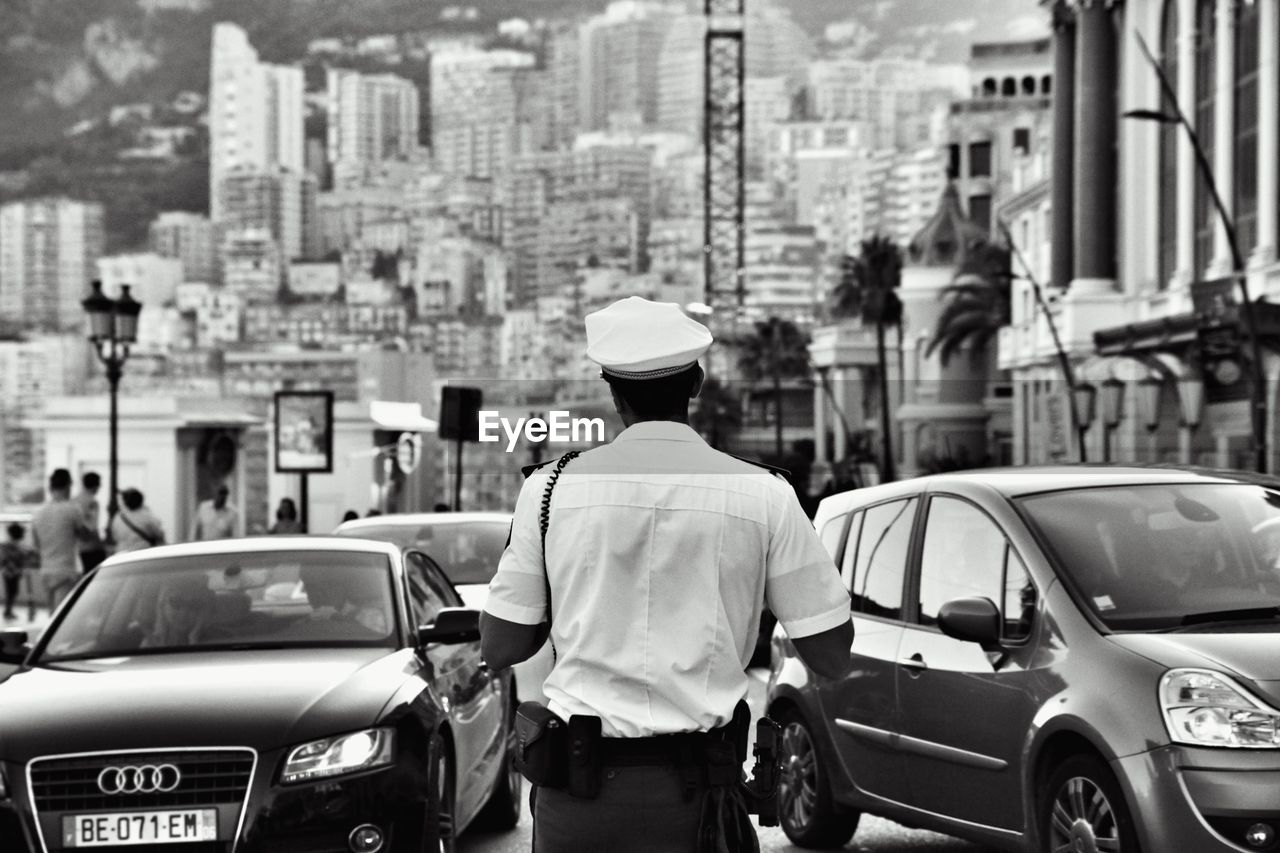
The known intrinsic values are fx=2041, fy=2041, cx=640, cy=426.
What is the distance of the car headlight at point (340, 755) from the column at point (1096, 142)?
56785 millimetres

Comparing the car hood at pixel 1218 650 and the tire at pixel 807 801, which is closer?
the car hood at pixel 1218 650

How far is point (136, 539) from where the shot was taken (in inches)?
794

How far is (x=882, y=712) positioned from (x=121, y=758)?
9.83 ft

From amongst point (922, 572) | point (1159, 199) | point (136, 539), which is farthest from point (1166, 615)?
point (1159, 199)

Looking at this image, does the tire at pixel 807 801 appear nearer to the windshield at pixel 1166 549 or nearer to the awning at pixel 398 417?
the windshield at pixel 1166 549

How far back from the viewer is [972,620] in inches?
273

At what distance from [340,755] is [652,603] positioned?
10.1ft

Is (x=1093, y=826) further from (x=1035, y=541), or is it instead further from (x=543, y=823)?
(x=543, y=823)

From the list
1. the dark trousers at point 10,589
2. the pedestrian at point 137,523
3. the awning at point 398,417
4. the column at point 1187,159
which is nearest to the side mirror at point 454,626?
the pedestrian at point 137,523

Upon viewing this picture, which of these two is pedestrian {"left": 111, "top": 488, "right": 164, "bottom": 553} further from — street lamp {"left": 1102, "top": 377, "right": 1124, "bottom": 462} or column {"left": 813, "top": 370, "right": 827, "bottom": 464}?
column {"left": 813, "top": 370, "right": 827, "bottom": 464}

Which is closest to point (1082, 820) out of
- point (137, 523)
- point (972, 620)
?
point (972, 620)

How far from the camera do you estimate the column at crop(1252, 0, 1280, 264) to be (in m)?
44.9

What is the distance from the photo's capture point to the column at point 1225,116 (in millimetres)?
48312

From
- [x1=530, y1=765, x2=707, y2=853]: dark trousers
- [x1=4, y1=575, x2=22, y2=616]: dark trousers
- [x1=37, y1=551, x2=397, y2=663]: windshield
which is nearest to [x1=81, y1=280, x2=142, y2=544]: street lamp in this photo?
[x1=4, y1=575, x2=22, y2=616]: dark trousers
